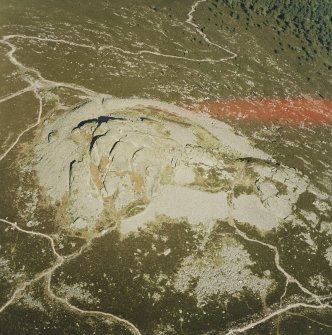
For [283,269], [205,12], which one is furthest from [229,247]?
[205,12]

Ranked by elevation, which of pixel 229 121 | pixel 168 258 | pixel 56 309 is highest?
pixel 229 121

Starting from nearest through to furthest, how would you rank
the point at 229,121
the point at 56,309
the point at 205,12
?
1. the point at 56,309
2. the point at 229,121
3. the point at 205,12

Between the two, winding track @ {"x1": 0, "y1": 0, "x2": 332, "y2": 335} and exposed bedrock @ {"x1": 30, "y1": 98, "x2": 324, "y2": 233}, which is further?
exposed bedrock @ {"x1": 30, "y1": 98, "x2": 324, "y2": 233}

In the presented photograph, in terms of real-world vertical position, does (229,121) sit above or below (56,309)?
above

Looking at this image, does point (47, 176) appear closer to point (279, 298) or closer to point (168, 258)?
point (168, 258)

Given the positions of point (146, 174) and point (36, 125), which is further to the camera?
point (36, 125)

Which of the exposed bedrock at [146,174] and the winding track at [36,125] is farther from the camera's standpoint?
the exposed bedrock at [146,174]

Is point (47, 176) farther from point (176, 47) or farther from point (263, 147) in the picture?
point (176, 47)

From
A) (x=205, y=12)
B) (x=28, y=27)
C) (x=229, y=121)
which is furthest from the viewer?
(x=205, y=12)

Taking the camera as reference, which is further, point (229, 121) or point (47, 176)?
point (229, 121)

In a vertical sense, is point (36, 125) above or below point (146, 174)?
below
